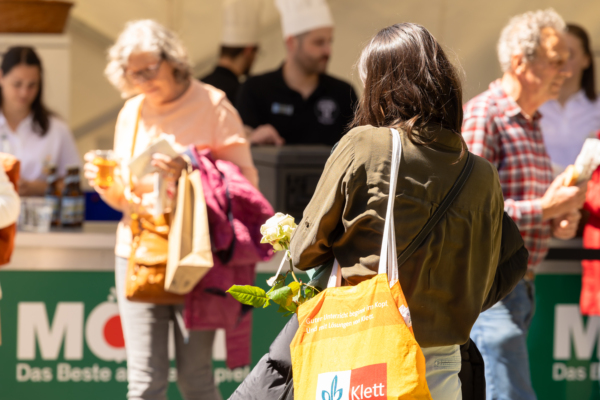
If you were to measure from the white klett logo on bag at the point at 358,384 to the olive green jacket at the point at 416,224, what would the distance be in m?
0.21

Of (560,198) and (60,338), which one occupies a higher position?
(560,198)

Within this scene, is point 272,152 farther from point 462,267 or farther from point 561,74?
point 462,267

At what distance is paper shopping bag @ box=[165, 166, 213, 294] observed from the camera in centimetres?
257

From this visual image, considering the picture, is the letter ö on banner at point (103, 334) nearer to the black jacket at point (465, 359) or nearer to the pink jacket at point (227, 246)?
the pink jacket at point (227, 246)

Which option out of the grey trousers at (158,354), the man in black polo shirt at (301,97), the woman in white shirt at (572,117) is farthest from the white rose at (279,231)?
the woman in white shirt at (572,117)

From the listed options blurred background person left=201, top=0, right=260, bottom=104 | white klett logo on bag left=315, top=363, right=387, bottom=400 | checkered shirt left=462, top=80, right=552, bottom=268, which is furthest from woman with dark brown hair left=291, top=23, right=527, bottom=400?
blurred background person left=201, top=0, right=260, bottom=104

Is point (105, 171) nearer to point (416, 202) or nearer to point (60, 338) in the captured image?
point (60, 338)

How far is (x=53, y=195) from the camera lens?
3617 millimetres

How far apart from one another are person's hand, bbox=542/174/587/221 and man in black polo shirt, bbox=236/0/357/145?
216 cm

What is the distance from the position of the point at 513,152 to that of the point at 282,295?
1309 millimetres

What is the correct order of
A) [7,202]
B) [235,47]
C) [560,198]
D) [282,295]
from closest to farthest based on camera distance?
[282,295] → [7,202] → [560,198] → [235,47]

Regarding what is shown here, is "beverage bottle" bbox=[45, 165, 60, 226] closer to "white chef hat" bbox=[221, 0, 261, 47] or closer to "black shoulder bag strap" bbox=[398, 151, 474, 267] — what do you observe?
"white chef hat" bbox=[221, 0, 261, 47]

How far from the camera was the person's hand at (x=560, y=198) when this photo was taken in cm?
261

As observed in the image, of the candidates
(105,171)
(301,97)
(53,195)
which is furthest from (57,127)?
(105,171)
